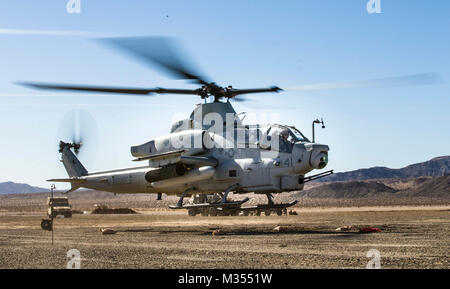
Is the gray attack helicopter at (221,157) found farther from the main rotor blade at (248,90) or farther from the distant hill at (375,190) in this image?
the distant hill at (375,190)

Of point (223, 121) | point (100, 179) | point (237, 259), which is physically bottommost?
point (237, 259)

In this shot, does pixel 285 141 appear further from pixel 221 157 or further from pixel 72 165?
pixel 72 165

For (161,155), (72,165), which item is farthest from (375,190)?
(161,155)

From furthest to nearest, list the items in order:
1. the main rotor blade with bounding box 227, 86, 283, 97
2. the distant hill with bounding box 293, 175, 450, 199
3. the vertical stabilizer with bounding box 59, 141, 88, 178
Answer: the distant hill with bounding box 293, 175, 450, 199, the vertical stabilizer with bounding box 59, 141, 88, 178, the main rotor blade with bounding box 227, 86, 283, 97

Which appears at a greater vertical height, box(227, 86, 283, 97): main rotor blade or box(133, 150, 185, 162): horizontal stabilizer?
box(227, 86, 283, 97): main rotor blade

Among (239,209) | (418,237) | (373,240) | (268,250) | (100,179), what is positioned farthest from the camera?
(100,179)

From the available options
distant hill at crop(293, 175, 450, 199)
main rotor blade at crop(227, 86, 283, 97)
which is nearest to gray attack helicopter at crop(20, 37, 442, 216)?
main rotor blade at crop(227, 86, 283, 97)

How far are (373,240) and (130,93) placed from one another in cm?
1078

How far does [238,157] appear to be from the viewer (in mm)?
23797

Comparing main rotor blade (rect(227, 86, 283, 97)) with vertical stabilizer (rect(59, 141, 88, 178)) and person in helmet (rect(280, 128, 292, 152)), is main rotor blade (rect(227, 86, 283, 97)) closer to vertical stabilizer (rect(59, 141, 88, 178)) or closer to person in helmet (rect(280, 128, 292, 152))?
person in helmet (rect(280, 128, 292, 152))

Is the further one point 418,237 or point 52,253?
point 418,237
